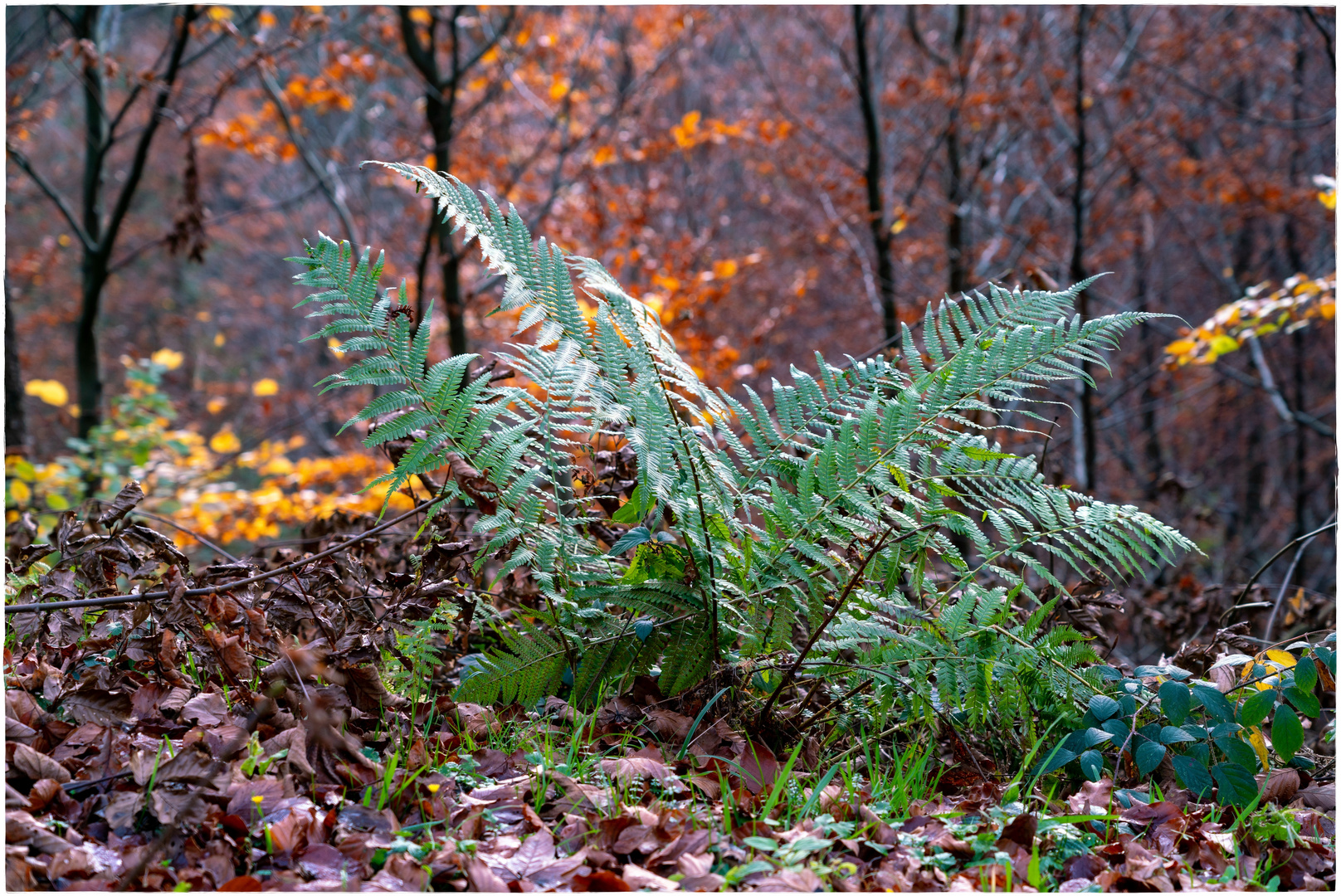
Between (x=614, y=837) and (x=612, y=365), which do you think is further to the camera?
(x=612, y=365)

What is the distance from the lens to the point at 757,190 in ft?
38.5

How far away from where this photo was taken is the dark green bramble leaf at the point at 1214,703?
1.73m

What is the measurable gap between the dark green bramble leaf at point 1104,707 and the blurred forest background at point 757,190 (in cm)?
136

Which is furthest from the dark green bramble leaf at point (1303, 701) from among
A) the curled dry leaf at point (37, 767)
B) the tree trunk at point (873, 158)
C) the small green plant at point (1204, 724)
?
the tree trunk at point (873, 158)

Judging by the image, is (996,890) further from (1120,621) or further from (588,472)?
(1120,621)

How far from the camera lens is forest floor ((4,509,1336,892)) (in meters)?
1.36

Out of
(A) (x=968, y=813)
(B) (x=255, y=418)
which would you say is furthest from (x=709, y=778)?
(B) (x=255, y=418)

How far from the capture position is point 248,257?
14.9m

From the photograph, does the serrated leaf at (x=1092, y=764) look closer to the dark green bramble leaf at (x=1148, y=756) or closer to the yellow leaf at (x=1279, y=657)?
the dark green bramble leaf at (x=1148, y=756)

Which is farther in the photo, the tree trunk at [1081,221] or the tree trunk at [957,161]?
the tree trunk at [957,161]

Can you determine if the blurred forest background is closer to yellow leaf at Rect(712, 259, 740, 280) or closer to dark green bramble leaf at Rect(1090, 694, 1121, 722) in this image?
yellow leaf at Rect(712, 259, 740, 280)

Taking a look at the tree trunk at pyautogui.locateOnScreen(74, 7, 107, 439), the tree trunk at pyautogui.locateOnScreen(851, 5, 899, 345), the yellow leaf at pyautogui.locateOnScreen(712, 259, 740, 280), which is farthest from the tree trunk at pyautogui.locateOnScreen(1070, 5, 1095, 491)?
the tree trunk at pyautogui.locateOnScreen(74, 7, 107, 439)

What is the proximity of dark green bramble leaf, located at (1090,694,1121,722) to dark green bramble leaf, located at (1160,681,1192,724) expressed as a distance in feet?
0.28

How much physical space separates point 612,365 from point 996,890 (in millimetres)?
1084
